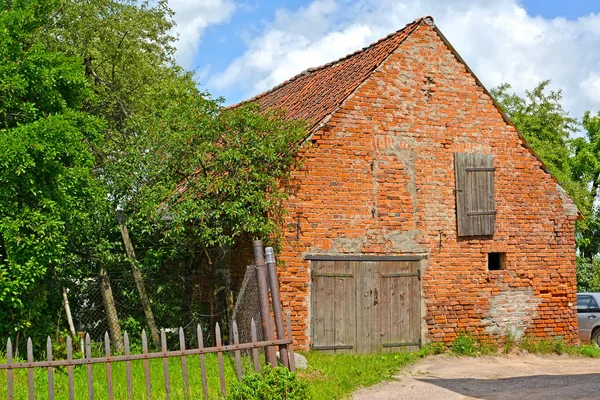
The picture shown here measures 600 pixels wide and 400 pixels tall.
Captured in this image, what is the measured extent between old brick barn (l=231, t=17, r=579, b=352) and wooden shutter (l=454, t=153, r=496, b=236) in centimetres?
2

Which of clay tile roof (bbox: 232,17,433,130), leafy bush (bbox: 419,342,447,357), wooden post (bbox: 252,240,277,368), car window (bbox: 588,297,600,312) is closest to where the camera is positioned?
wooden post (bbox: 252,240,277,368)

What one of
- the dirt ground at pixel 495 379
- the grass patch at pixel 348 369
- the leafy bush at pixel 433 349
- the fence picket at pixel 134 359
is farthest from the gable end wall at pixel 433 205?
the fence picket at pixel 134 359

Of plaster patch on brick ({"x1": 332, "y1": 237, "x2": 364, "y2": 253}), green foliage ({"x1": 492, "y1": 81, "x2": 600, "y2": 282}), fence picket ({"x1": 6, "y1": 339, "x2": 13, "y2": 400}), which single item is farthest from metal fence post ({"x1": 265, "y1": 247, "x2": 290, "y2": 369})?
green foliage ({"x1": 492, "y1": 81, "x2": 600, "y2": 282})

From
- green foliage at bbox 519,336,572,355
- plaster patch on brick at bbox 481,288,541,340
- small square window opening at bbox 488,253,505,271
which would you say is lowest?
green foliage at bbox 519,336,572,355

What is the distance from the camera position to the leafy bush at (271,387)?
27.5 feet

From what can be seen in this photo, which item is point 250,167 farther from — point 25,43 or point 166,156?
point 25,43

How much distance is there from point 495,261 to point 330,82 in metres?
5.07

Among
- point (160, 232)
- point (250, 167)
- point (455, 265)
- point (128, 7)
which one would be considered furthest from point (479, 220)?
point (128, 7)

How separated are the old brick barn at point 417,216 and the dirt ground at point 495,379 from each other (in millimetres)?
895

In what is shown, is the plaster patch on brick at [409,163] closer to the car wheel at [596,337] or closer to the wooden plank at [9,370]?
the car wheel at [596,337]

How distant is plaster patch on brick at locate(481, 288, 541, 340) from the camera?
15.5 meters

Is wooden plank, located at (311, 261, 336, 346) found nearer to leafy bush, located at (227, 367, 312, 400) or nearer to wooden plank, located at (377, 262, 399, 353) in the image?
wooden plank, located at (377, 262, 399, 353)

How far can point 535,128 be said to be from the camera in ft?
119

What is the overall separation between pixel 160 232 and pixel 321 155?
335 centimetres
